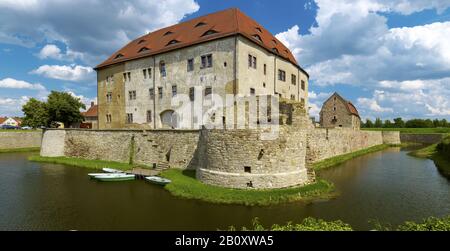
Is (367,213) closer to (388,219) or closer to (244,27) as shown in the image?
(388,219)

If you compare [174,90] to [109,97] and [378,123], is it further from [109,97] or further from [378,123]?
[378,123]

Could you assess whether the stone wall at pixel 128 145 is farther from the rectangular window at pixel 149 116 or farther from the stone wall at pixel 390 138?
the stone wall at pixel 390 138

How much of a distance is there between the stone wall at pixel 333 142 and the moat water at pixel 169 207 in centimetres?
547

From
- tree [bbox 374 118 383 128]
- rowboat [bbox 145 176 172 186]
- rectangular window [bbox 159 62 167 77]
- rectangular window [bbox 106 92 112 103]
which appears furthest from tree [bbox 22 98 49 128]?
tree [bbox 374 118 383 128]

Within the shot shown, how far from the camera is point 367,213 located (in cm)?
1377

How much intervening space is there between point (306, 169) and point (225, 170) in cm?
640

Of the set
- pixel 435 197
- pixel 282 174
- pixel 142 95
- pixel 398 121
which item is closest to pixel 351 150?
pixel 435 197

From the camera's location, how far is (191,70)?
29.3 metres

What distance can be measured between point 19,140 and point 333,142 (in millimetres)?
54880

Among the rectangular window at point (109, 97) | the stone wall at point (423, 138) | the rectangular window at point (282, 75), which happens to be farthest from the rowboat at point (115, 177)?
the stone wall at point (423, 138)

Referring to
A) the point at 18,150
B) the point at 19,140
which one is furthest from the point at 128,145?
the point at 19,140

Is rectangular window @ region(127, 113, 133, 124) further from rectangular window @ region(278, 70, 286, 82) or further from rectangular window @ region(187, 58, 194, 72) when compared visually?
rectangular window @ region(278, 70, 286, 82)

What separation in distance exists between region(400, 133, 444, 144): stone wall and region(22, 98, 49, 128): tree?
268ft
